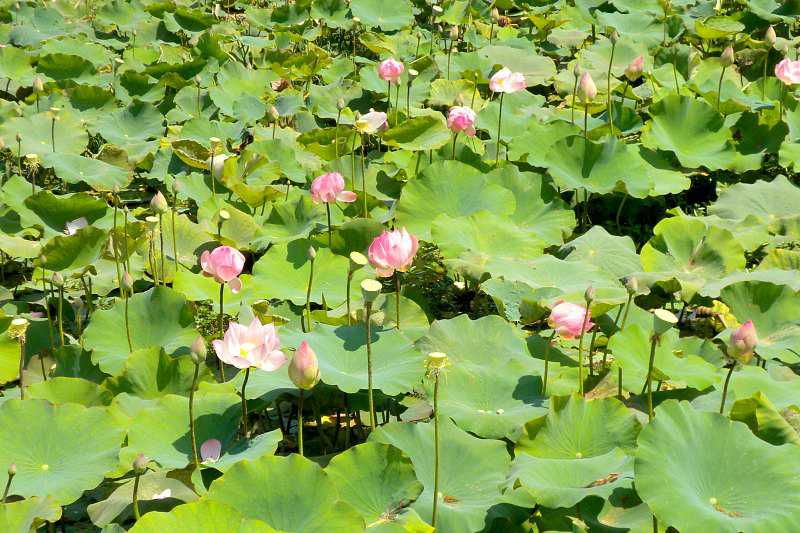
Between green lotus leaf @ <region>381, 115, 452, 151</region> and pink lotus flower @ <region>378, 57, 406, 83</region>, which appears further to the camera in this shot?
pink lotus flower @ <region>378, 57, 406, 83</region>

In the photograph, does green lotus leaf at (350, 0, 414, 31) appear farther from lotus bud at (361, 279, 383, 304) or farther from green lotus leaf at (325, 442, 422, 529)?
green lotus leaf at (325, 442, 422, 529)

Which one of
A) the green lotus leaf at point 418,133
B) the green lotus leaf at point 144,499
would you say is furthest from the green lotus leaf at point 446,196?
the green lotus leaf at point 144,499

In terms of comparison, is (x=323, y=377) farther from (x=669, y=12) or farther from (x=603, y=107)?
(x=669, y=12)

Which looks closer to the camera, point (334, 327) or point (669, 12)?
point (334, 327)

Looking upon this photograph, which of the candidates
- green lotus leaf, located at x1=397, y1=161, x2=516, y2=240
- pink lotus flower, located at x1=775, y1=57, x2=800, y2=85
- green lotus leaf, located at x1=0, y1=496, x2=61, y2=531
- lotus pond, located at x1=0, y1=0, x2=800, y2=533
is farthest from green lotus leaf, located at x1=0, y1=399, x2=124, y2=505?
pink lotus flower, located at x1=775, y1=57, x2=800, y2=85

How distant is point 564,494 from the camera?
1716 millimetres

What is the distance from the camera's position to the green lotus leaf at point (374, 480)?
Result: 179 cm

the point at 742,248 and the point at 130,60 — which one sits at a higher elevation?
the point at 742,248

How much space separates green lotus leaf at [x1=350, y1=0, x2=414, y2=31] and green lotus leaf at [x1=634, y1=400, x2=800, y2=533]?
3.77 meters

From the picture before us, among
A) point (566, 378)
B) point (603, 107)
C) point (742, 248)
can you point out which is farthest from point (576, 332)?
point (603, 107)

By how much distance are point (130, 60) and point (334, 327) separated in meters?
2.90

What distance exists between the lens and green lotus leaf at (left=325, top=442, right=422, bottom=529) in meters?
1.79

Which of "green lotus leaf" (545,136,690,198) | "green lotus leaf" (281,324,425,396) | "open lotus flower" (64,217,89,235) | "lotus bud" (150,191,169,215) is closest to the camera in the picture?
"green lotus leaf" (281,324,425,396)

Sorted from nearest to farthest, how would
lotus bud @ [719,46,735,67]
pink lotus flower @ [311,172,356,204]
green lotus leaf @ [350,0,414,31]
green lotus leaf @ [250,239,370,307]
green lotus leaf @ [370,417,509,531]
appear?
green lotus leaf @ [370,417,509,531] → green lotus leaf @ [250,239,370,307] → pink lotus flower @ [311,172,356,204] → lotus bud @ [719,46,735,67] → green lotus leaf @ [350,0,414,31]
